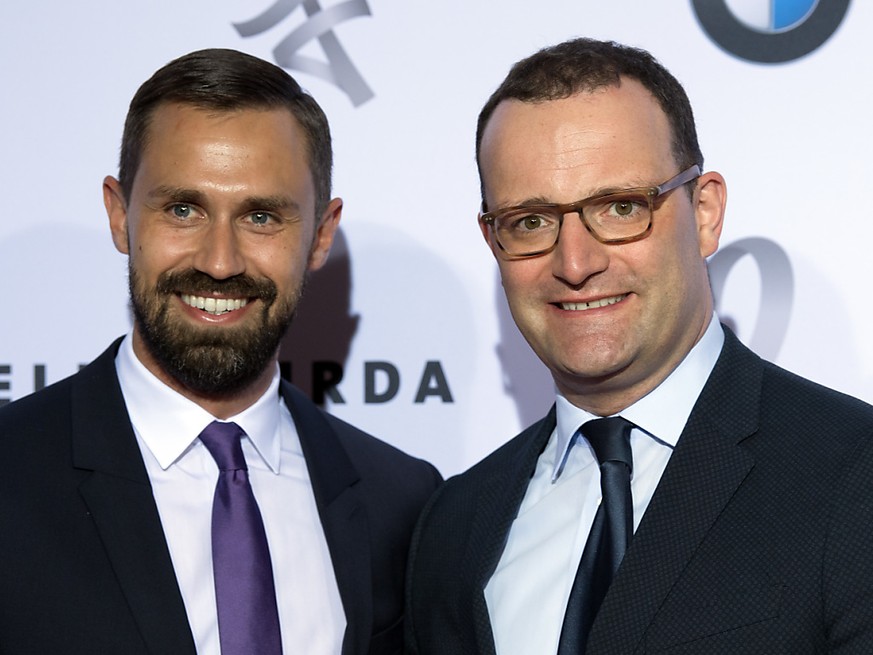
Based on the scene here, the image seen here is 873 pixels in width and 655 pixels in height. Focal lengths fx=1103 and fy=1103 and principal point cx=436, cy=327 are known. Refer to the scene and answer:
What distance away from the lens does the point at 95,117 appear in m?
2.84

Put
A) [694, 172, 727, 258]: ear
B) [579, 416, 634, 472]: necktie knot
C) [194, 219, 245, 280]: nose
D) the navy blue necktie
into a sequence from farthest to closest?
[194, 219, 245, 280]: nose → [694, 172, 727, 258]: ear → [579, 416, 634, 472]: necktie knot → the navy blue necktie

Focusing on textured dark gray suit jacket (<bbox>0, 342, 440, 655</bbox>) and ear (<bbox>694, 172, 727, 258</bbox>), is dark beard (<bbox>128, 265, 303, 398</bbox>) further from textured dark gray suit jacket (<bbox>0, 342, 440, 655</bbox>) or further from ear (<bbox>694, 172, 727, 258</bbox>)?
ear (<bbox>694, 172, 727, 258</bbox>)

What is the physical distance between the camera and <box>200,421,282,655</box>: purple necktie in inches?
78.6

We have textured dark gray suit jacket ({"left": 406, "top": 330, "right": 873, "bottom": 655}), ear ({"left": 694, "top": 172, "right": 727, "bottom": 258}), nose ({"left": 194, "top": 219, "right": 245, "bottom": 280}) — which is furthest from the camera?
nose ({"left": 194, "top": 219, "right": 245, "bottom": 280})

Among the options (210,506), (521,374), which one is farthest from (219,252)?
(521,374)

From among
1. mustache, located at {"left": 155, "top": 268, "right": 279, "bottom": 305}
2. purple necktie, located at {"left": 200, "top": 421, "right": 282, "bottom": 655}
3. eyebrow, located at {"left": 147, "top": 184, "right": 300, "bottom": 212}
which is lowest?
purple necktie, located at {"left": 200, "top": 421, "right": 282, "bottom": 655}

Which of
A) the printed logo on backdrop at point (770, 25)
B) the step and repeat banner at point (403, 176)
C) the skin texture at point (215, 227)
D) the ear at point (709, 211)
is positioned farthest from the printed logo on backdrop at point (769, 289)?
the skin texture at point (215, 227)

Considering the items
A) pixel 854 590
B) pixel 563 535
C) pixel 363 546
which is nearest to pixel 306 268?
pixel 363 546

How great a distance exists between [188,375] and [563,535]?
79 cm

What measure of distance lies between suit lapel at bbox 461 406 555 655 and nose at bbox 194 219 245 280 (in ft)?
2.17

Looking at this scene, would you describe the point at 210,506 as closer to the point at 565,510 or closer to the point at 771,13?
the point at 565,510

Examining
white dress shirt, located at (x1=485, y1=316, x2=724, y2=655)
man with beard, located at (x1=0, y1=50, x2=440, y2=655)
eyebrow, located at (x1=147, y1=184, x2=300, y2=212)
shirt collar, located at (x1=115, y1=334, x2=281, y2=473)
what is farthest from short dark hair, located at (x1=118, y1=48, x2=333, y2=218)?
white dress shirt, located at (x1=485, y1=316, x2=724, y2=655)

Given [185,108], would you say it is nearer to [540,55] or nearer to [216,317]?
[216,317]

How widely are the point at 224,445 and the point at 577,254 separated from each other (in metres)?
0.80
